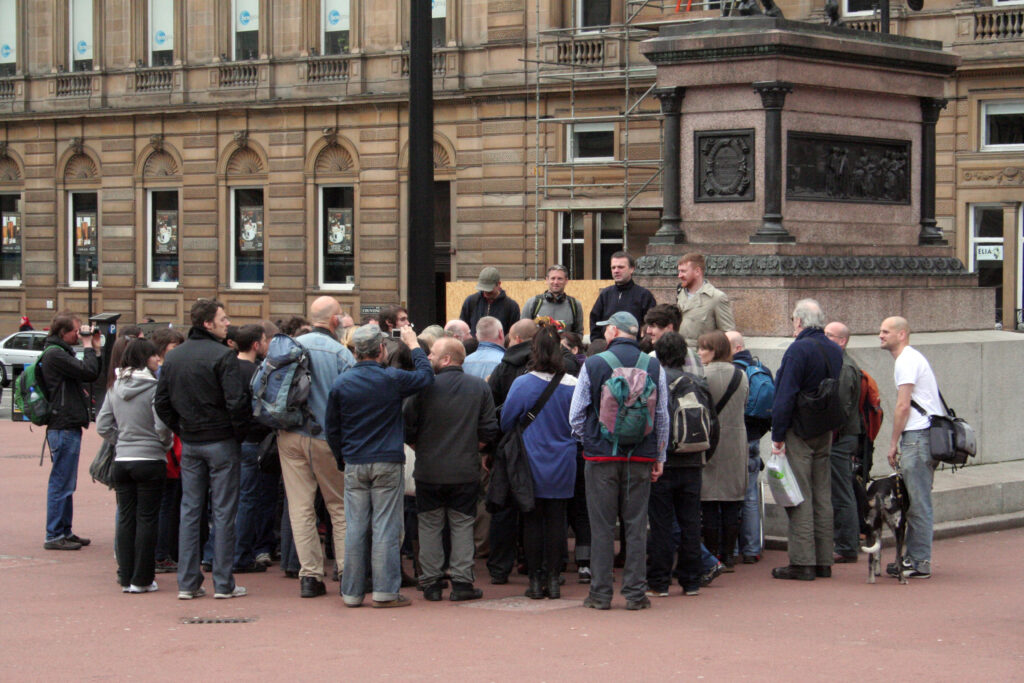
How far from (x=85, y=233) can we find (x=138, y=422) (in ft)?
133

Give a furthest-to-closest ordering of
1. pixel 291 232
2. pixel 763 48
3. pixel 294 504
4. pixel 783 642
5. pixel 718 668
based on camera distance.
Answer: pixel 291 232 < pixel 763 48 < pixel 294 504 < pixel 783 642 < pixel 718 668

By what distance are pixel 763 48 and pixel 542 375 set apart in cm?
481

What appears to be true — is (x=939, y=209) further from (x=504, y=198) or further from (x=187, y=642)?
(x=187, y=642)

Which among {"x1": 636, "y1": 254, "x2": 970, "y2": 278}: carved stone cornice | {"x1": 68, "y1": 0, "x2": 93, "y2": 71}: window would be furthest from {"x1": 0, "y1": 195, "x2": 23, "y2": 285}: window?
{"x1": 636, "y1": 254, "x2": 970, "y2": 278}: carved stone cornice

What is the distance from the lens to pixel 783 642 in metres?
9.41

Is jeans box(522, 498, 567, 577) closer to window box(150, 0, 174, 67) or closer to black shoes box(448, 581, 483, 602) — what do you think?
black shoes box(448, 581, 483, 602)

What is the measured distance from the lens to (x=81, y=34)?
49.7 meters

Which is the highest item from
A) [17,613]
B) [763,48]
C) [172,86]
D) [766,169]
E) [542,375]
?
[172,86]

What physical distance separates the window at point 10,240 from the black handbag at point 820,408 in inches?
1723

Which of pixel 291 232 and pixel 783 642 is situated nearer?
pixel 783 642

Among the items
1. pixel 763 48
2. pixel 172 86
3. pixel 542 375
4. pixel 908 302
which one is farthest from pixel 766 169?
pixel 172 86

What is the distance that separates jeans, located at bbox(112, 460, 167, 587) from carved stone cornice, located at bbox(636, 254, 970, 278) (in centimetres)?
553

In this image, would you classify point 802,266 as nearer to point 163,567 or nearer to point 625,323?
point 625,323

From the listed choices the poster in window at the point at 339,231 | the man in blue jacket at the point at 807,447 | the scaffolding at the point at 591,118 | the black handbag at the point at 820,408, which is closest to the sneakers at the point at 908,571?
the man in blue jacket at the point at 807,447
